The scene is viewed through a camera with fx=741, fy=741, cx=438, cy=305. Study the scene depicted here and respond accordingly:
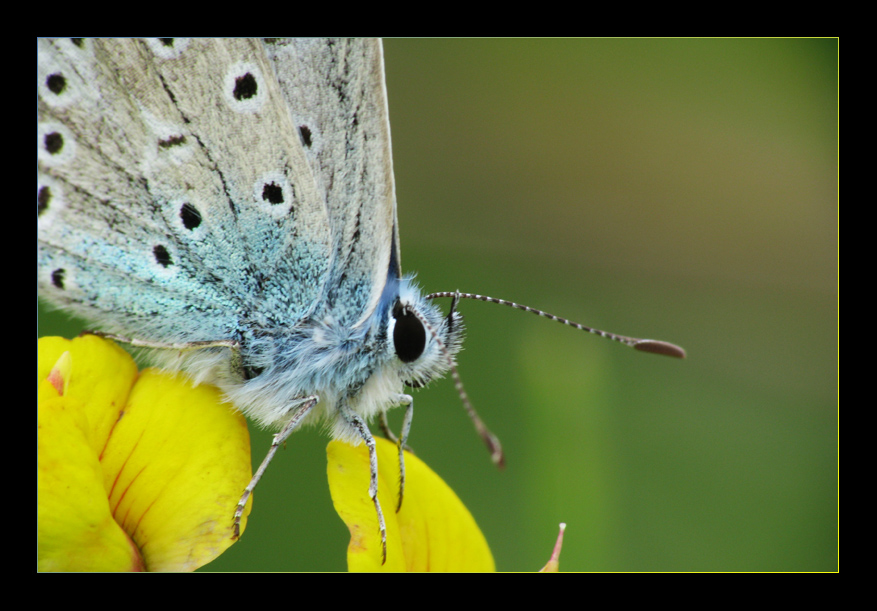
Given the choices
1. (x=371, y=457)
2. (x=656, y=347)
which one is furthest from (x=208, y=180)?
(x=656, y=347)

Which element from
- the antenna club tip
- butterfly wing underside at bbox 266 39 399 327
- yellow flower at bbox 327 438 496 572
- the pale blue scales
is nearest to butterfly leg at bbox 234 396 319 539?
the pale blue scales

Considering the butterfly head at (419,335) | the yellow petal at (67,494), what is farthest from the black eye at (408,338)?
the yellow petal at (67,494)

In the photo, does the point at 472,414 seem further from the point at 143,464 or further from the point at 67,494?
the point at 67,494

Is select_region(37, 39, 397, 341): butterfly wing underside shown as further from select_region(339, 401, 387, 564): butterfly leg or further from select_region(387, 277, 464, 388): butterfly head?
select_region(339, 401, 387, 564): butterfly leg

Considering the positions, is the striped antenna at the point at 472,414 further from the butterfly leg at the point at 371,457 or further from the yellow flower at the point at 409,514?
the butterfly leg at the point at 371,457

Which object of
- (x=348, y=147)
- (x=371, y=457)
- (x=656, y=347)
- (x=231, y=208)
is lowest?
(x=371, y=457)
